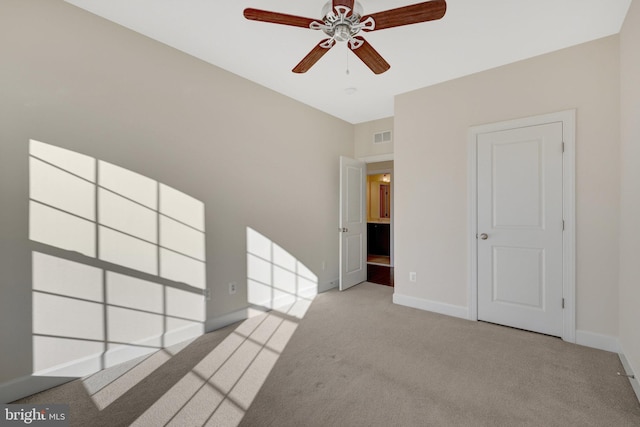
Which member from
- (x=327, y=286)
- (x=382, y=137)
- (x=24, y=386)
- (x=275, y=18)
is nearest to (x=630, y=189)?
(x=275, y=18)

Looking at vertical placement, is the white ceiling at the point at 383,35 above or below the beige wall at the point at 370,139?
above

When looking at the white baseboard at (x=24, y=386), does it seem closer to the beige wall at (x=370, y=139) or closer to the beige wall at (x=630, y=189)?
the beige wall at (x=630, y=189)

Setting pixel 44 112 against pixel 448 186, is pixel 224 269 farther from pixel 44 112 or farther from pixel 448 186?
pixel 448 186

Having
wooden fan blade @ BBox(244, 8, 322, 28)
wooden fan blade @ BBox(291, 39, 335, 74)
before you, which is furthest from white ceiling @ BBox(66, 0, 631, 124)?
wooden fan blade @ BBox(244, 8, 322, 28)

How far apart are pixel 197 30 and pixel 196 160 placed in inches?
44.9

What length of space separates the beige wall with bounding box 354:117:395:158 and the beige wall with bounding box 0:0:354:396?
0.90m

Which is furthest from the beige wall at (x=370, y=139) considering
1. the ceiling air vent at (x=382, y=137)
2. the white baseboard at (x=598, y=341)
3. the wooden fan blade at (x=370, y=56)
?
the white baseboard at (x=598, y=341)

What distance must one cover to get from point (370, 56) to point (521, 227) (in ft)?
7.58

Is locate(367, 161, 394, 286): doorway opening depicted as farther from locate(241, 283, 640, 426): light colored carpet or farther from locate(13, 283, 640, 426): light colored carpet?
locate(13, 283, 640, 426): light colored carpet

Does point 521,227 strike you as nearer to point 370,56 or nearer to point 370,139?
point 370,56

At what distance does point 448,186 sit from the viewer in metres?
3.38

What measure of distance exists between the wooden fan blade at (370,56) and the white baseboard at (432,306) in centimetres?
273

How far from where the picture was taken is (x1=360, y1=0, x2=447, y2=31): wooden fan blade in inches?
59.9

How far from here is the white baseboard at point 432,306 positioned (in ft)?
10.8
